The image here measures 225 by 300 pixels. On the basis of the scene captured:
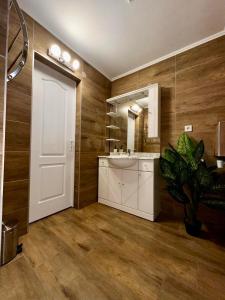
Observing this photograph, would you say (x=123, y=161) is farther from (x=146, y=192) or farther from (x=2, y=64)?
(x=2, y=64)

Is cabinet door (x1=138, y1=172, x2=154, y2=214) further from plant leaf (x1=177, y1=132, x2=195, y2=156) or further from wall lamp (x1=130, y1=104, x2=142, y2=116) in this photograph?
wall lamp (x1=130, y1=104, x2=142, y2=116)

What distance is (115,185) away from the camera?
226 cm

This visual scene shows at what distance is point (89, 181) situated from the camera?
238cm

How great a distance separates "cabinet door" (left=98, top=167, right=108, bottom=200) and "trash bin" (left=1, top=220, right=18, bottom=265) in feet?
4.49

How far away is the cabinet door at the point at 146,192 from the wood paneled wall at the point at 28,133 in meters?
0.86

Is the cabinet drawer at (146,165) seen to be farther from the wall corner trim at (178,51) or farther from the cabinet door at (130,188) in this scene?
the wall corner trim at (178,51)

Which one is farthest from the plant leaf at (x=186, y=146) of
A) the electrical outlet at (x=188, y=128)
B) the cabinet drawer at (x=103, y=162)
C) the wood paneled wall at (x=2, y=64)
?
the wood paneled wall at (x=2, y=64)

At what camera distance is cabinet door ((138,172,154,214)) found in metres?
1.86

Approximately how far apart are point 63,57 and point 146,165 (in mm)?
1817

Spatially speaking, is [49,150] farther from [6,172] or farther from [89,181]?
[89,181]

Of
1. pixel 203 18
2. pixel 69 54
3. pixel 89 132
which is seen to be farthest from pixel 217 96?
pixel 69 54

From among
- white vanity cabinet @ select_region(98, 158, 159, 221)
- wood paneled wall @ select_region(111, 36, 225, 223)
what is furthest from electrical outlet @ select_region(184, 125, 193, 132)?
white vanity cabinet @ select_region(98, 158, 159, 221)

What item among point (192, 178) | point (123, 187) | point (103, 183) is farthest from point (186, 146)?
point (103, 183)

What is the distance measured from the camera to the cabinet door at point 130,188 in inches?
79.3
